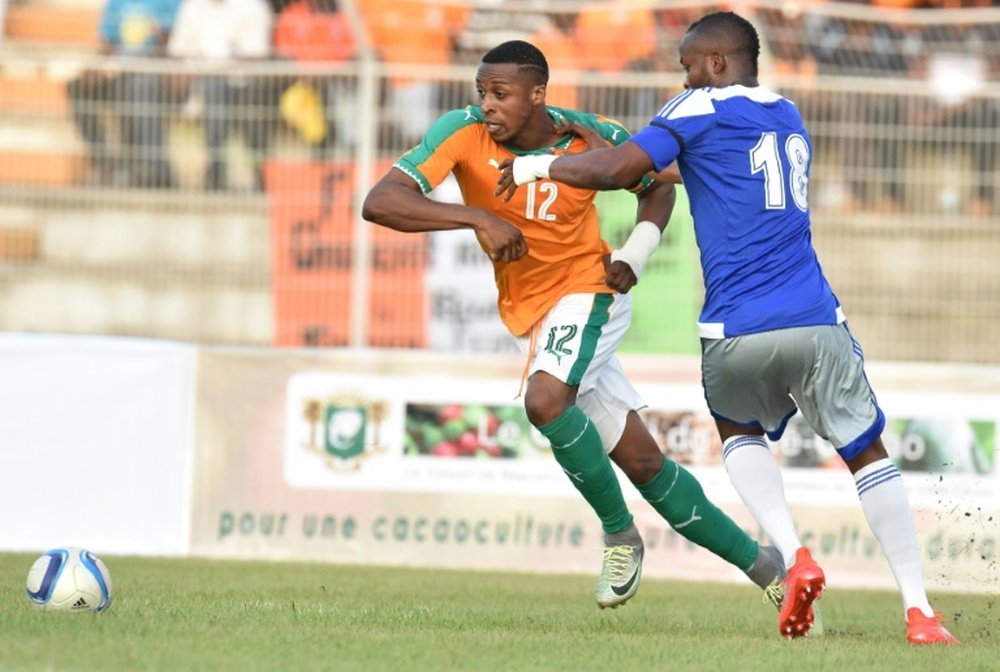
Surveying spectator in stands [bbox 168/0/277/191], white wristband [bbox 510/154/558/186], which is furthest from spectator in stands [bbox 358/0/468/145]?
white wristband [bbox 510/154/558/186]

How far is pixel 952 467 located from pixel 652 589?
81.7 inches

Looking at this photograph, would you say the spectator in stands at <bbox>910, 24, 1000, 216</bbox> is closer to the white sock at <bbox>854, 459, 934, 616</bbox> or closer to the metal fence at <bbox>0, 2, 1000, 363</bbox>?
the metal fence at <bbox>0, 2, 1000, 363</bbox>

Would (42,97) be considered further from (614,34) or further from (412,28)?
(614,34)

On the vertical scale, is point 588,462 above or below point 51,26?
below

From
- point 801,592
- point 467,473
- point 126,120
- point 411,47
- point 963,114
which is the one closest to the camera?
point 801,592

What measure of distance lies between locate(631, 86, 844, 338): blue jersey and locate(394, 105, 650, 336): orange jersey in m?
0.95

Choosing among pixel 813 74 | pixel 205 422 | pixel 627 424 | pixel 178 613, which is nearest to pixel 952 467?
pixel 813 74

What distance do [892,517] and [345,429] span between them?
5.18 metres

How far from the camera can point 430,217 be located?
7230 millimetres

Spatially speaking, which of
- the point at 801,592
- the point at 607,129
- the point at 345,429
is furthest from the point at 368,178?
the point at 801,592

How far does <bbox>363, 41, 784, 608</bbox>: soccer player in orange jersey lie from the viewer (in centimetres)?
748

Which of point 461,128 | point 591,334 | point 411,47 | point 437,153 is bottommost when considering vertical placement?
point 591,334

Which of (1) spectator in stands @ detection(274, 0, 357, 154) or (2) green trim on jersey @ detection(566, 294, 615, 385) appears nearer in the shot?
(2) green trim on jersey @ detection(566, 294, 615, 385)

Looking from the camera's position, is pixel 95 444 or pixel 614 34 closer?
pixel 95 444
